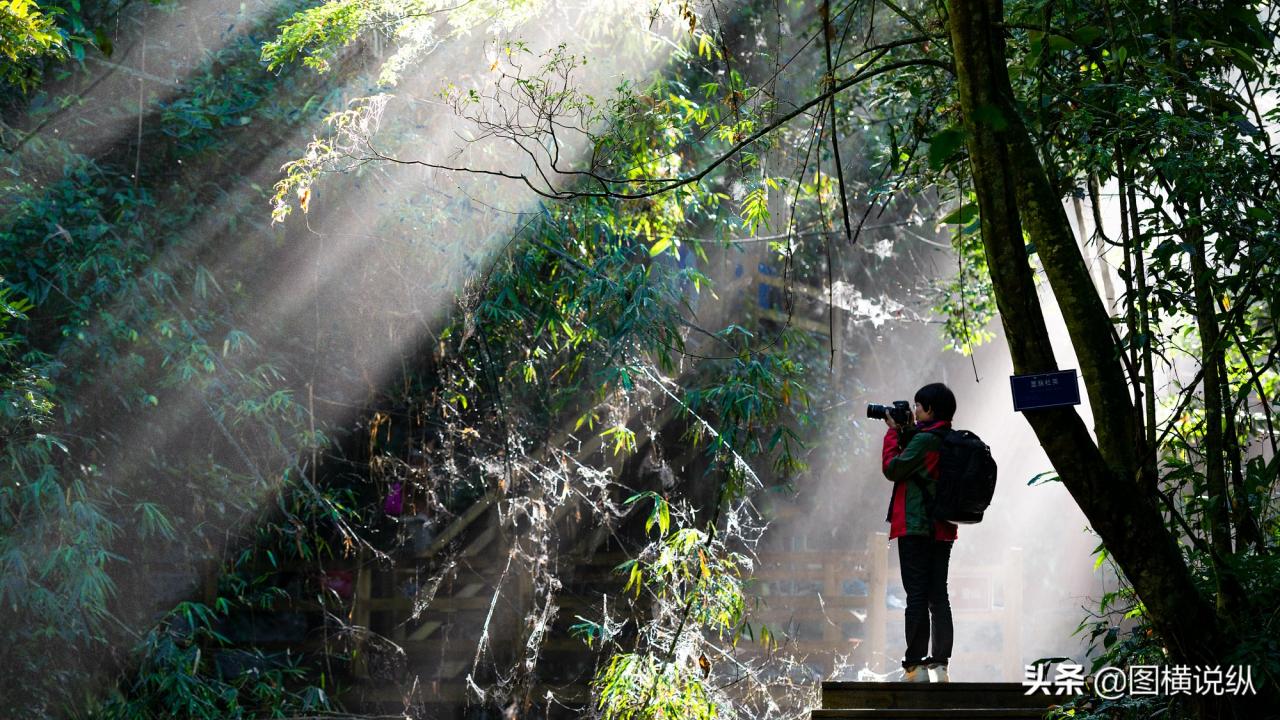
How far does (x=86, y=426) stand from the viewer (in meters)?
5.01

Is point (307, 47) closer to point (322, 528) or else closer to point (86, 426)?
point (86, 426)

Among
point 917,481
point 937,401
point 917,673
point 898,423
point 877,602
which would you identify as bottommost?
point 917,673

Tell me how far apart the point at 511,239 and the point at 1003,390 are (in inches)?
309

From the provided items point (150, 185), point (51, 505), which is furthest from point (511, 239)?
point (51, 505)

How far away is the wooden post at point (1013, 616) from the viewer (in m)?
7.55

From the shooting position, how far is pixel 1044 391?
2.11m

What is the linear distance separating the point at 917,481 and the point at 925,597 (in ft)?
1.19

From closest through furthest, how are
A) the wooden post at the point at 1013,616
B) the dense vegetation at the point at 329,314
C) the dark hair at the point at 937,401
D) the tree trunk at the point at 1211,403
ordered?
the tree trunk at the point at 1211,403 < the dark hair at the point at 937,401 < the dense vegetation at the point at 329,314 < the wooden post at the point at 1013,616

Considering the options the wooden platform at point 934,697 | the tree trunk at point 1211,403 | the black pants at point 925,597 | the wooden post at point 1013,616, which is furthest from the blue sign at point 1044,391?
the wooden post at point 1013,616

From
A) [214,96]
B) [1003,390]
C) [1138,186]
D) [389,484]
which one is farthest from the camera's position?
[1003,390]

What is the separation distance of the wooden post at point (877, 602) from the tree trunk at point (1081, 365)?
5.52m

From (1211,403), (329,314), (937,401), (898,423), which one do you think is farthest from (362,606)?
(1211,403)

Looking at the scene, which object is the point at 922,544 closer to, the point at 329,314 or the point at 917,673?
the point at 917,673

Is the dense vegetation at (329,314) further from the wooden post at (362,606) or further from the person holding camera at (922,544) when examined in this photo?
the person holding camera at (922,544)
